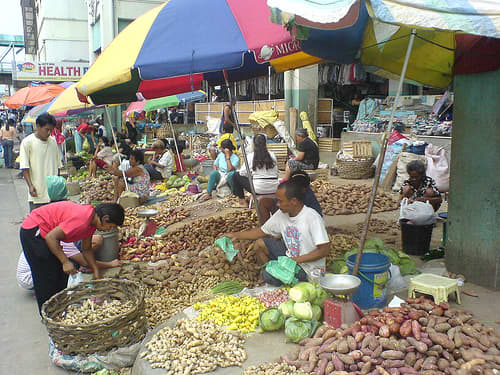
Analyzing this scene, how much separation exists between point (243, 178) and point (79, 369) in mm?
4568

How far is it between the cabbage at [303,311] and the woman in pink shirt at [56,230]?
5.92ft

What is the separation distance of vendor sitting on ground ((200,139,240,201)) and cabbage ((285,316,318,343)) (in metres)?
5.63

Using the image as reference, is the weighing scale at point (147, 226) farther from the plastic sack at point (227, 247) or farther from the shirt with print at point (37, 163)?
the plastic sack at point (227, 247)

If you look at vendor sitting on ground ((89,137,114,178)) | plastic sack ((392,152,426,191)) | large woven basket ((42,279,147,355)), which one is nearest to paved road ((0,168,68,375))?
large woven basket ((42,279,147,355))

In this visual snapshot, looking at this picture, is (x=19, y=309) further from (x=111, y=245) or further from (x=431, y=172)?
(x=431, y=172)

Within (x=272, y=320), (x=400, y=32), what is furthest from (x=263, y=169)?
(x=272, y=320)

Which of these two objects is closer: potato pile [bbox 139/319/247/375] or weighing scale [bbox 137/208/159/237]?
potato pile [bbox 139/319/247/375]

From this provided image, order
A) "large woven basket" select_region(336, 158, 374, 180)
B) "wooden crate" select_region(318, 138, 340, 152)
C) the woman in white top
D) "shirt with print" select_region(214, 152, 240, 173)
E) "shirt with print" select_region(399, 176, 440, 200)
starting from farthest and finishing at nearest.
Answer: "wooden crate" select_region(318, 138, 340, 152) → "large woven basket" select_region(336, 158, 374, 180) → "shirt with print" select_region(214, 152, 240, 173) → the woman in white top → "shirt with print" select_region(399, 176, 440, 200)

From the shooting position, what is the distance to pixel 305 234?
4.17 meters

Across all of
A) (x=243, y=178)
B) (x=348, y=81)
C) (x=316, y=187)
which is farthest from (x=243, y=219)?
(x=348, y=81)

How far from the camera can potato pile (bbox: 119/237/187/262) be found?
5.97m

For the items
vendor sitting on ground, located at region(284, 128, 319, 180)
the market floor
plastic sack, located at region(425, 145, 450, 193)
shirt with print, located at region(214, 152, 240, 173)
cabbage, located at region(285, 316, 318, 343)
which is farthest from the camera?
shirt with print, located at region(214, 152, 240, 173)

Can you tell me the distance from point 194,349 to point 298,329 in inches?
30.7

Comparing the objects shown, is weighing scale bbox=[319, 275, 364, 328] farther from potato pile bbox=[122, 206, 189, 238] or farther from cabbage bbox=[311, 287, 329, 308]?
potato pile bbox=[122, 206, 189, 238]
